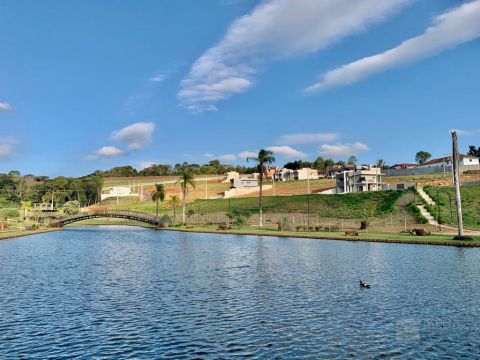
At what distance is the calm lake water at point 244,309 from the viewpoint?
18.2m

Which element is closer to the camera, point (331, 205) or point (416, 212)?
point (416, 212)

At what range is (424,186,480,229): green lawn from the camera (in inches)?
3470

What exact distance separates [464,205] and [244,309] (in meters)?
91.1

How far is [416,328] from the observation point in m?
20.6

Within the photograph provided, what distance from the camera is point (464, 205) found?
99.9 meters

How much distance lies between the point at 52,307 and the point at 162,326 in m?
8.29

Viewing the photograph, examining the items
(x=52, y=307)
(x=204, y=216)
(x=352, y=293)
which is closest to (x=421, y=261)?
(x=352, y=293)

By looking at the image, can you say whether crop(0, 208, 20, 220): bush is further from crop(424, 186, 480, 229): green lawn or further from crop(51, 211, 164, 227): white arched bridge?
crop(424, 186, 480, 229): green lawn

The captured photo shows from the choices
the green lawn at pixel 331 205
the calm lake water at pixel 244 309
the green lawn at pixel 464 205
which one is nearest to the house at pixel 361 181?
the green lawn at pixel 331 205

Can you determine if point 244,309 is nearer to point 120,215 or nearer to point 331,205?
point 331,205

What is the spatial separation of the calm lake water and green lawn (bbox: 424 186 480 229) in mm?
47618

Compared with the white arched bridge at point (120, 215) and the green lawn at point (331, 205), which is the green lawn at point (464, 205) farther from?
the white arched bridge at point (120, 215)

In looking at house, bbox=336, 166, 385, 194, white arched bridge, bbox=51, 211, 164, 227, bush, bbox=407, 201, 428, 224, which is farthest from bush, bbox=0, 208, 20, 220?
house, bbox=336, 166, 385, 194

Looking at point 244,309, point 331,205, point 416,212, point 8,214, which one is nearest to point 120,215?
point 8,214
